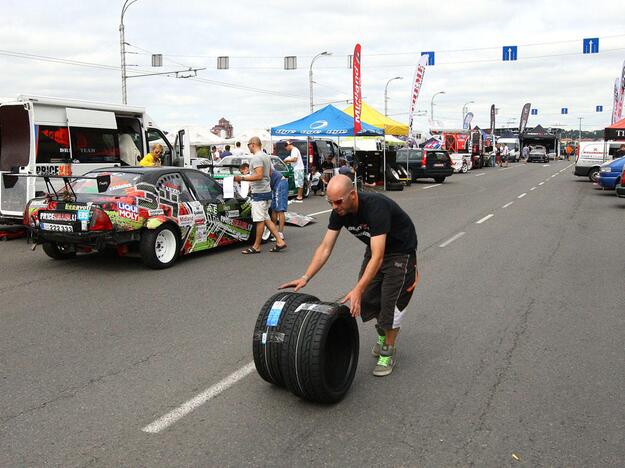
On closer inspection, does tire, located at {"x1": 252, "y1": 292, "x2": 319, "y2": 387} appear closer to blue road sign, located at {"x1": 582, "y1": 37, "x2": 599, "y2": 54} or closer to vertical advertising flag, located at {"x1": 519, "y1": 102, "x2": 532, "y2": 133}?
blue road sign, located at {"x1": 582, "y1": 37, "x2": 599, "y2": 54}

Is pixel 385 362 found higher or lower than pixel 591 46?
lower

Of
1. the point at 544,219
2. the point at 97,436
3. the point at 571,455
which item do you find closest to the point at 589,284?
the point at 571,455

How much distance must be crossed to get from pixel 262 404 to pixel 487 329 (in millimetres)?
2543

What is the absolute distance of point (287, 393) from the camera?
4.00m

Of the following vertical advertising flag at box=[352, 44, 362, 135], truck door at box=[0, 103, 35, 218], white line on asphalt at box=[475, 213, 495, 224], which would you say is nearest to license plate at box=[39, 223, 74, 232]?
truck door at box=[0, 103, 35, 218]

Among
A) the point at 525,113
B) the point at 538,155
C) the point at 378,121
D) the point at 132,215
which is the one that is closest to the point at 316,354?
the point at 132,215

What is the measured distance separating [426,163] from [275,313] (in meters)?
25.8

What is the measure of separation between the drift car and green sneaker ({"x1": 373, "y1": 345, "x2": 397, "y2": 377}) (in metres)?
4.55

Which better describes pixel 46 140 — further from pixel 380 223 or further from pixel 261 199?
pixel 380 223

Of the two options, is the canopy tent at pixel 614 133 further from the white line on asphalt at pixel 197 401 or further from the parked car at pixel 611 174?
the white line on asphalt at pixel 197 401

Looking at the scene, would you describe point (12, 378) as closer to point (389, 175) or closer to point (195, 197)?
point (195, 197)

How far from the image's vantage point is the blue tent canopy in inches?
864

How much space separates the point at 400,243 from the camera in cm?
430

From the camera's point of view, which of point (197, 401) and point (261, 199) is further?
point (261, 199)
